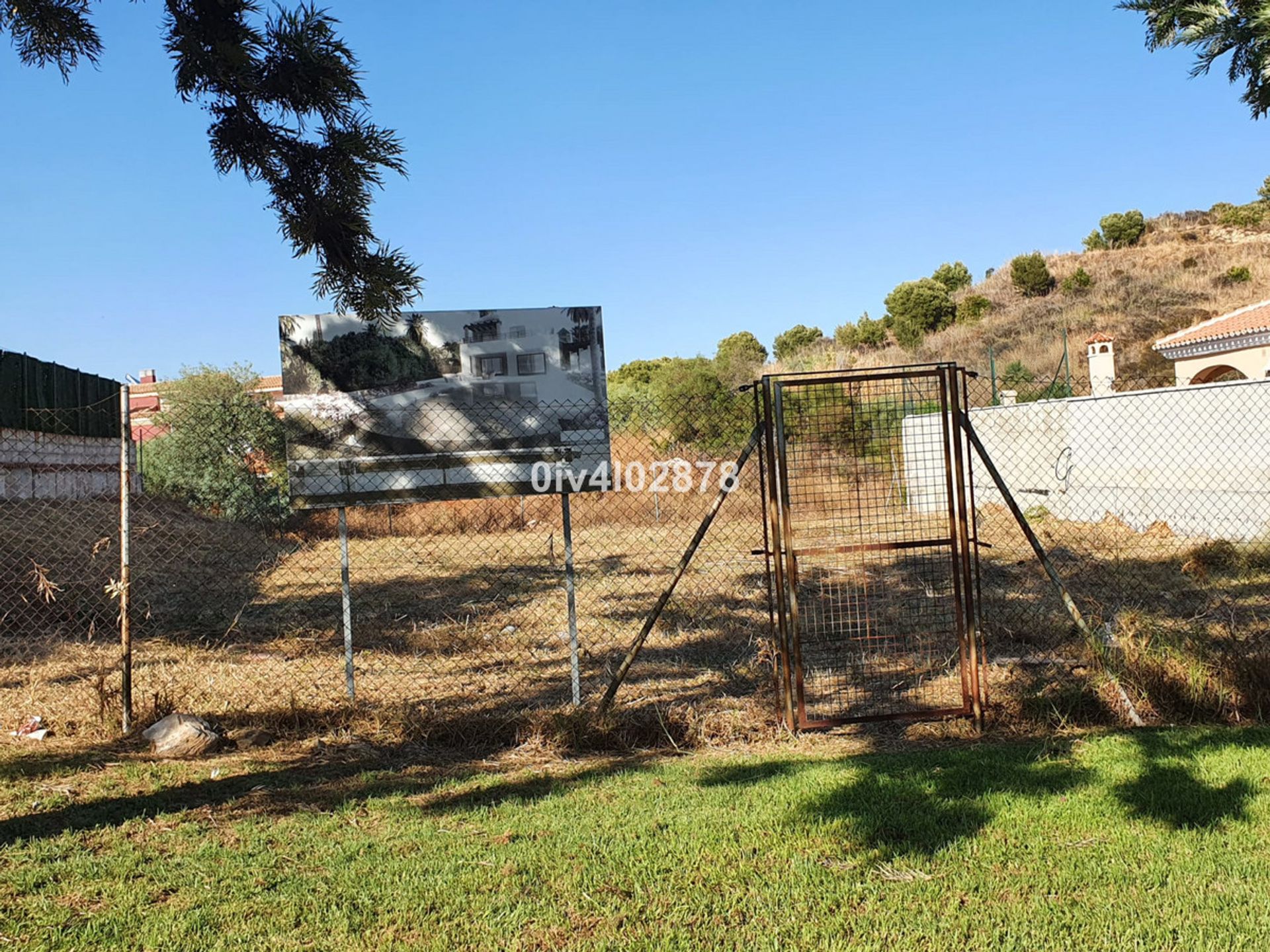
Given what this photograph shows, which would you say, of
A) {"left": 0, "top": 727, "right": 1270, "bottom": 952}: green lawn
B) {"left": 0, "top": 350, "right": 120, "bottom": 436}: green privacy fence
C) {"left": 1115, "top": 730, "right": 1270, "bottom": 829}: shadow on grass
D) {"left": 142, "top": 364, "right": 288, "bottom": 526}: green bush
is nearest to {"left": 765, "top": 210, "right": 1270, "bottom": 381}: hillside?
{"left": 142, "top": 364, "right": 288, "bottom": 526}: green bush

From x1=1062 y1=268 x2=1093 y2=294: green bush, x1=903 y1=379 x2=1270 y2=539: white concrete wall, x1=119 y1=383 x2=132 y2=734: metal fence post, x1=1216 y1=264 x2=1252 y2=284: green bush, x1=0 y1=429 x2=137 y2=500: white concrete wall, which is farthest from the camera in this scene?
x1=1062 y1=268 x2=1093 y2=294: green bush

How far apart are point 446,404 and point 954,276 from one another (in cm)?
4934

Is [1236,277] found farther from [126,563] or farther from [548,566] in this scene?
[126,563]

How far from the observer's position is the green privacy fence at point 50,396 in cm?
1590

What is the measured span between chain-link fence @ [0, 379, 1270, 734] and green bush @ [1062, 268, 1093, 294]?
27534 millimetres

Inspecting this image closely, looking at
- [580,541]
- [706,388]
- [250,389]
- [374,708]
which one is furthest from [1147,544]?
[250,389]

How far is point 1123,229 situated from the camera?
5309 centimetres

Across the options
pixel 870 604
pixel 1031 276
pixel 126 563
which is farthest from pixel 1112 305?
pixel 126 563

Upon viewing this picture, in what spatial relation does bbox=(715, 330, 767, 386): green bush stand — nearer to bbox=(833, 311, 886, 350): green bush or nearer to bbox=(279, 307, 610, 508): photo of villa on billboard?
bbox=(833, 311, 886, 350): green bush

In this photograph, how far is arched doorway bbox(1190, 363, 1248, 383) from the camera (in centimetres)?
1981

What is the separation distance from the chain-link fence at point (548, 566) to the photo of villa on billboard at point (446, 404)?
1.0 inches

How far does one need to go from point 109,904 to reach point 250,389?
2522 cm

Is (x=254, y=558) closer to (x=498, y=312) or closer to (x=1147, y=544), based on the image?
(x=498, y=312)

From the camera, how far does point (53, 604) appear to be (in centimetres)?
1035
